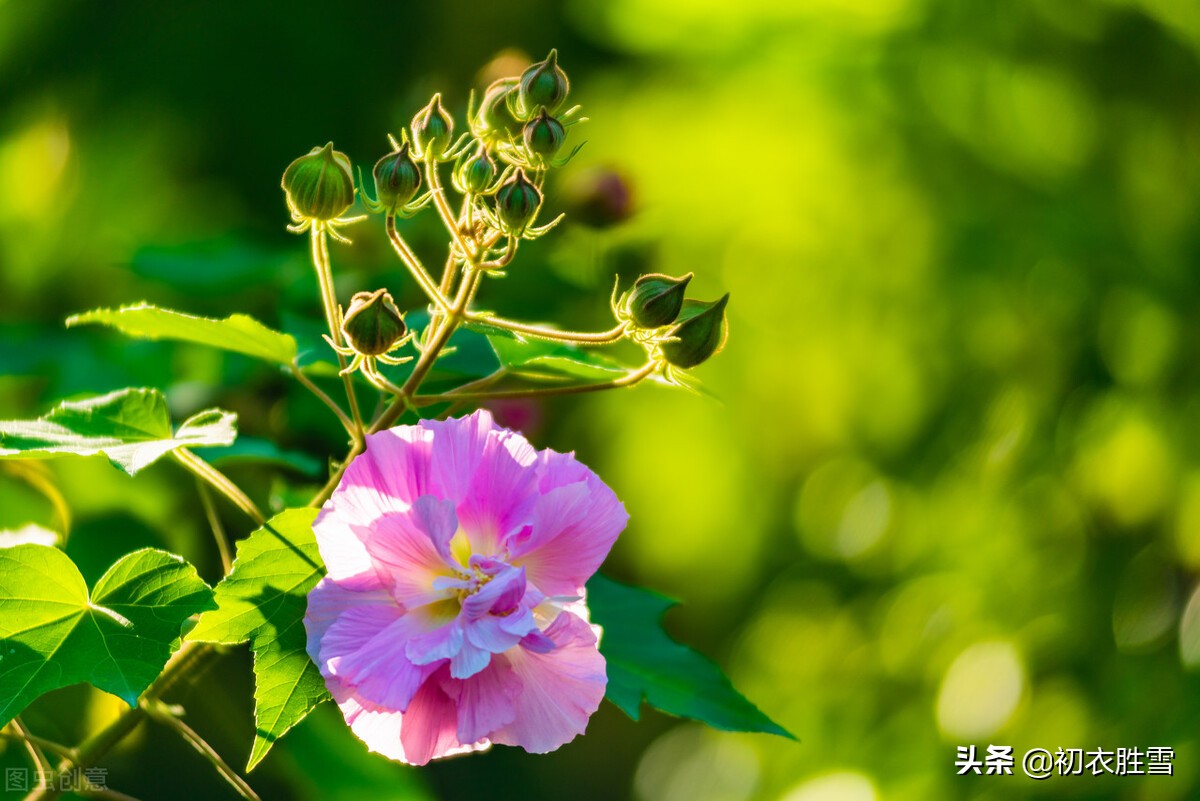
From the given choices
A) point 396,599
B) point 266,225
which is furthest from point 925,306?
point 396,599

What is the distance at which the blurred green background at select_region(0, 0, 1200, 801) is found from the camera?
1.30 metres

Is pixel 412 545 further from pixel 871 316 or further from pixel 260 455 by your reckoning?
pixel 871 316

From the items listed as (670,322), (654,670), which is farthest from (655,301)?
(654,670)

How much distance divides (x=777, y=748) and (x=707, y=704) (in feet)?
3.43

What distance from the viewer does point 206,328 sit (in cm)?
49

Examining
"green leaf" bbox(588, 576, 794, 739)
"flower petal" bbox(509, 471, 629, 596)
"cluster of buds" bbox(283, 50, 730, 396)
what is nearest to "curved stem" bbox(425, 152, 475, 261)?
"cluster of buds" bbox(283, 50, 730, 396)

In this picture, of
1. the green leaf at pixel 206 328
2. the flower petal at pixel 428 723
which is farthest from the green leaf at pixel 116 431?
the flower petal at pixel 428 723

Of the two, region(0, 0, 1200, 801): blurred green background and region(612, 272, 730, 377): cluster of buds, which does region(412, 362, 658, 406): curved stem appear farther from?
region(0, 0, 1200, 801): blurred green background

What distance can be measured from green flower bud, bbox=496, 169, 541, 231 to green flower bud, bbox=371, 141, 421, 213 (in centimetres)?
4

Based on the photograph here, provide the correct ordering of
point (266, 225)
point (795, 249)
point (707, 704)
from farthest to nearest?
point (795, 249), point (266, 225), point (707, 704)

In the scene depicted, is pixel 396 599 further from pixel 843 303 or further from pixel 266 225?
pixel 843 303

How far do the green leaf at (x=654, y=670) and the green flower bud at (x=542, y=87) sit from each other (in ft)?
0.85

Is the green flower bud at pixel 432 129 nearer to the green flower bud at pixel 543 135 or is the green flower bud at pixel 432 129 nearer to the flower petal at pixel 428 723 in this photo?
the green flower bud at pixel 543 135

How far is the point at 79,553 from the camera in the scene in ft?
2.17
